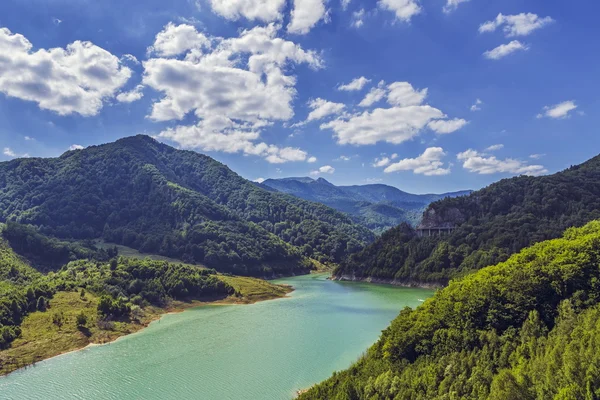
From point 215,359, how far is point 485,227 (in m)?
86.2

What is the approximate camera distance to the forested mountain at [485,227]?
9594 centimetres

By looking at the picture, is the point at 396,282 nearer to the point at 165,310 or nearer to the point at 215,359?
the point at 165,310

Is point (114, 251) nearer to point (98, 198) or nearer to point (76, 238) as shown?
point (76, 238)

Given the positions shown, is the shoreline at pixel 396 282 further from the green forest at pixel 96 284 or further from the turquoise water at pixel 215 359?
the green forest at pixel 96 284

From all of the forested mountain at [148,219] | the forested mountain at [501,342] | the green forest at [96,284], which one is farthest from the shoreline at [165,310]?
the forested mountain at [148,219]

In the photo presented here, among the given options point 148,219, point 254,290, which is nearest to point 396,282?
point 254,290

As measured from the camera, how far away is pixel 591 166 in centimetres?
12988

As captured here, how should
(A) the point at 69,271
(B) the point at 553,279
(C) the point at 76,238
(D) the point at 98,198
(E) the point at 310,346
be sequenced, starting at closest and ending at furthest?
(B) the point at 553,279 → (E) the point at 310,346 → (A) the point at 69,271 → (C) the point at 76,238 → (D) the point at 98,198

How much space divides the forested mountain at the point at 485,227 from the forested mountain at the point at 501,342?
6446cm

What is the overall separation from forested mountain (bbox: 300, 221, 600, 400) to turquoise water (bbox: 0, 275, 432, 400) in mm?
8630

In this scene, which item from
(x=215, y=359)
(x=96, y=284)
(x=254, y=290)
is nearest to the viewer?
(x=215, y=359)

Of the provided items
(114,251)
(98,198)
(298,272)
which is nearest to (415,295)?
(298,272)

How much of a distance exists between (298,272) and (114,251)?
2509 inches

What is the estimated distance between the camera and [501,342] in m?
27.2
